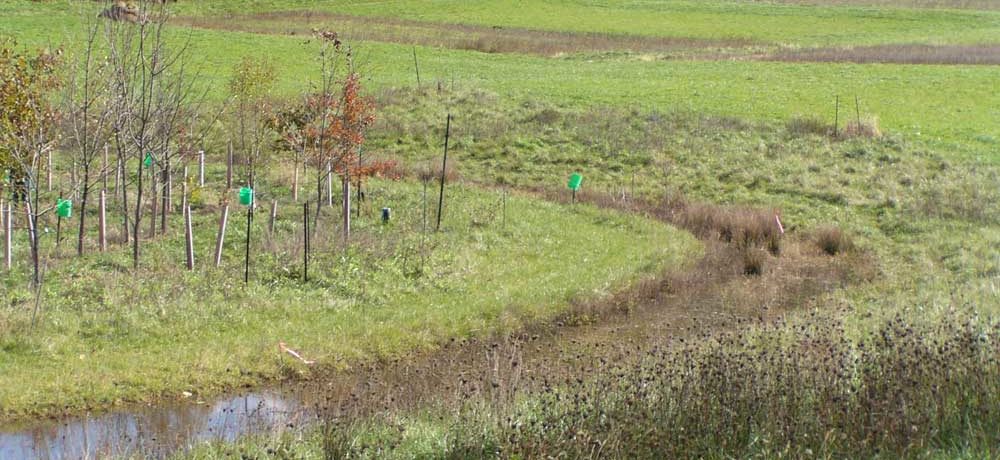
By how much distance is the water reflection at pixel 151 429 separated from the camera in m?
11.3

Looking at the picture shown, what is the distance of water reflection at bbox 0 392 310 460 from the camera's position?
A: 1127 cm

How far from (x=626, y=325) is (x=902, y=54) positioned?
136 ft

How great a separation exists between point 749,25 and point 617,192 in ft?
152

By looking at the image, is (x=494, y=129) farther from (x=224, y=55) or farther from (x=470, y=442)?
(x=470, y=442)

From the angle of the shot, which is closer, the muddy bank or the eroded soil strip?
the muddy bank

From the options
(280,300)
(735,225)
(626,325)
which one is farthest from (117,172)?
(735,225)

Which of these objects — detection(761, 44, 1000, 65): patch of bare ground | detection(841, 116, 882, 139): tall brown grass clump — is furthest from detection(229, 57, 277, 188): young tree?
detection(761, 44, 1000, 65): patch of bare ground

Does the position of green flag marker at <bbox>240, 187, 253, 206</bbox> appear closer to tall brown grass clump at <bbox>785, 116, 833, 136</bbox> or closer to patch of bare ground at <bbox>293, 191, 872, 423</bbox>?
patch of bare ground at <bbox>293, 191, 872, 423</bbox>

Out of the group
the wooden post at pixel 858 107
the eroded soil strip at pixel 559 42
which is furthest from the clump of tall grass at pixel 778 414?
the eroded soil strip at pixel 559 42

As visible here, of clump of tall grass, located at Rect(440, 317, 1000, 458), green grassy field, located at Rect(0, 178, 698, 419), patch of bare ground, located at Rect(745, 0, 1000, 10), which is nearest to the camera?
clump of tall grass, located at Rect(440, 317, 1000, 458)

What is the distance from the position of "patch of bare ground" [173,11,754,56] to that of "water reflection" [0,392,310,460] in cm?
4317

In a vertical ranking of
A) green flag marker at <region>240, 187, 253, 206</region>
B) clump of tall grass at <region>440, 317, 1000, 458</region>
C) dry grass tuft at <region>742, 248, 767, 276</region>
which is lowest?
dry grass tuft at <region>742, 248, 767, 276</region>

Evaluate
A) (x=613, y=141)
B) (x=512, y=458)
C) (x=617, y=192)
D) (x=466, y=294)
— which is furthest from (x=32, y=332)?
(x=613, y=141)

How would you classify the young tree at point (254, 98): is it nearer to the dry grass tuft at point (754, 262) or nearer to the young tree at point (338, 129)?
the young tree at point (338, 129)
